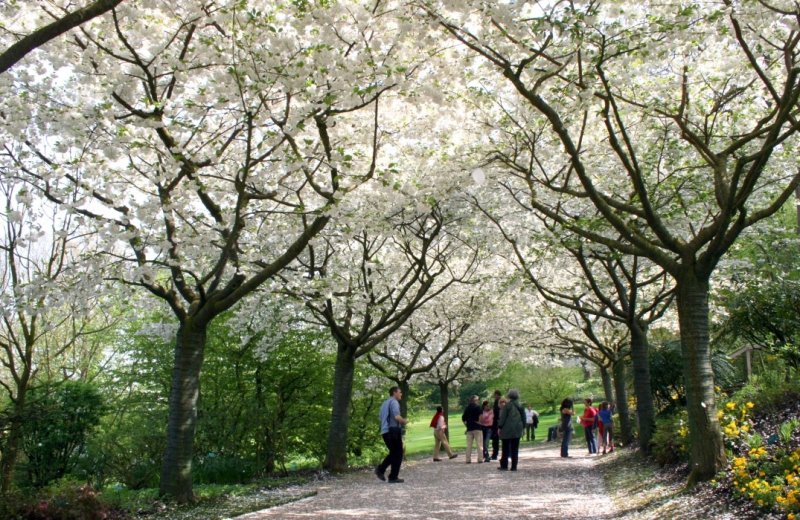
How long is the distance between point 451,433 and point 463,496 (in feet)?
131

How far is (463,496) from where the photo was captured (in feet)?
35.8

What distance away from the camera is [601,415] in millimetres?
20484

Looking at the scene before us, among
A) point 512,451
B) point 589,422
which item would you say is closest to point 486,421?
point 589,422

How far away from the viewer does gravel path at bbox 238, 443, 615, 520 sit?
9133 mm

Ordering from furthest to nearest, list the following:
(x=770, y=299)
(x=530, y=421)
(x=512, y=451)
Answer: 1. (x=530, y=421)
2. (x=770, y=299)
3. (x=512, y=451)

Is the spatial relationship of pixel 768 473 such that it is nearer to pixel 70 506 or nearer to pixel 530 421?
pixel 70 506

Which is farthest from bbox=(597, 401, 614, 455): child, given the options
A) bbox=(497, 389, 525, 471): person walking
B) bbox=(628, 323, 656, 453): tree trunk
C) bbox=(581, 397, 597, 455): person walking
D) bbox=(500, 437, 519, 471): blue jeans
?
bbox=(497, 389, 525, 471): person walking

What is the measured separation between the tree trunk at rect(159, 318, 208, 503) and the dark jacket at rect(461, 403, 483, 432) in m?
8.97

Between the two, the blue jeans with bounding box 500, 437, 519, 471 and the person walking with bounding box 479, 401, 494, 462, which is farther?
the person walking with bounding box 479, 401, 494, 462

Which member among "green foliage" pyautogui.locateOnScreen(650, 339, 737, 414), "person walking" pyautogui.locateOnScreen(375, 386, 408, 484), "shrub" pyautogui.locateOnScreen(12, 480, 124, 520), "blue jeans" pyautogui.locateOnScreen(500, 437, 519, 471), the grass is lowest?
the grass

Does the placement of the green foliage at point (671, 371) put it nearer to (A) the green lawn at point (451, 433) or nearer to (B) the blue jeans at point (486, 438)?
(B) the blue jeans at point (486, 438)

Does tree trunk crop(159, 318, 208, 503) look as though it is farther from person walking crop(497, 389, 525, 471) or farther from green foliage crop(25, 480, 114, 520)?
person walking crop(497, 389, 525, 471)

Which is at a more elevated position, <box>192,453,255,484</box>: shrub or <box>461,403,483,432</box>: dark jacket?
<box>461,403,483,432</box>: dark jacket

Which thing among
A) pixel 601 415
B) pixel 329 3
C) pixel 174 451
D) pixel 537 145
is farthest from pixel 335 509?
pixel 601 415
